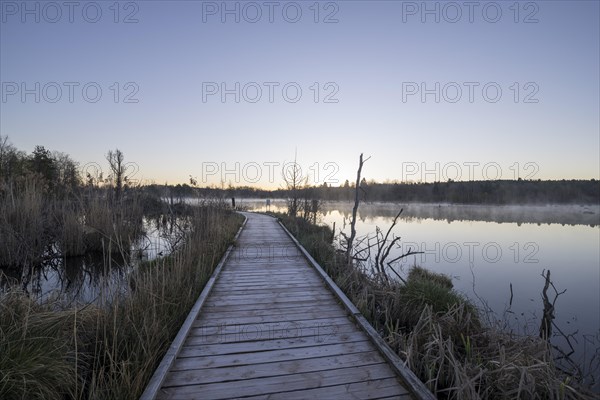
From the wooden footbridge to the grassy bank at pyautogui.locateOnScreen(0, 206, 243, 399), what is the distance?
0.63 feet

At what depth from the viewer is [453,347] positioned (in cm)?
334

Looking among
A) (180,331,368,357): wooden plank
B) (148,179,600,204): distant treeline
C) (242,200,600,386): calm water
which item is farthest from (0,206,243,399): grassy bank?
(148,179,600,204): distant treeline

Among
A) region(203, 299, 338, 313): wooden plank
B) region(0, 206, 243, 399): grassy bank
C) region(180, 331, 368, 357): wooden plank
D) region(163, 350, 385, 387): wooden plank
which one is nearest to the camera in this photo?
region(0, 206, 243, 399): grassy bank

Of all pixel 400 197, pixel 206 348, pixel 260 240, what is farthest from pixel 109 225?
pixel 400 197

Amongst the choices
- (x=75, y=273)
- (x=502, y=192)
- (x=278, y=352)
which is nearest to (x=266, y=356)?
(x=278, y=352)

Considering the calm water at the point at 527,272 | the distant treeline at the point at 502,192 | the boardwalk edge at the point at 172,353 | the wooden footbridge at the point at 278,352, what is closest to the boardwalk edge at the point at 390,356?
the wooden footbridge at the point at 278,352

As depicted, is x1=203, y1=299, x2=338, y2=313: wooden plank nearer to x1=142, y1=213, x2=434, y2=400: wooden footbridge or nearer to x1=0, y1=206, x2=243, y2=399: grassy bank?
x1=142, y1=213, x2=434, y2=400: wooden footbridge

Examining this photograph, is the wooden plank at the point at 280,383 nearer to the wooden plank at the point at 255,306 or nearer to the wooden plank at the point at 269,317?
the wooden plank at the point at 269,317

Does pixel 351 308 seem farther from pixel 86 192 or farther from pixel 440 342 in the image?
pixel 86 192

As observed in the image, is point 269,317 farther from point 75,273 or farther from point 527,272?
point 527,272

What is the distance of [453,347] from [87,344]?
3.73m

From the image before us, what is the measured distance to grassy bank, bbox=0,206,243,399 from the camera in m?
2.02

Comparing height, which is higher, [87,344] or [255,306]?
[87,344]

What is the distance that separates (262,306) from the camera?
407 centimetres
